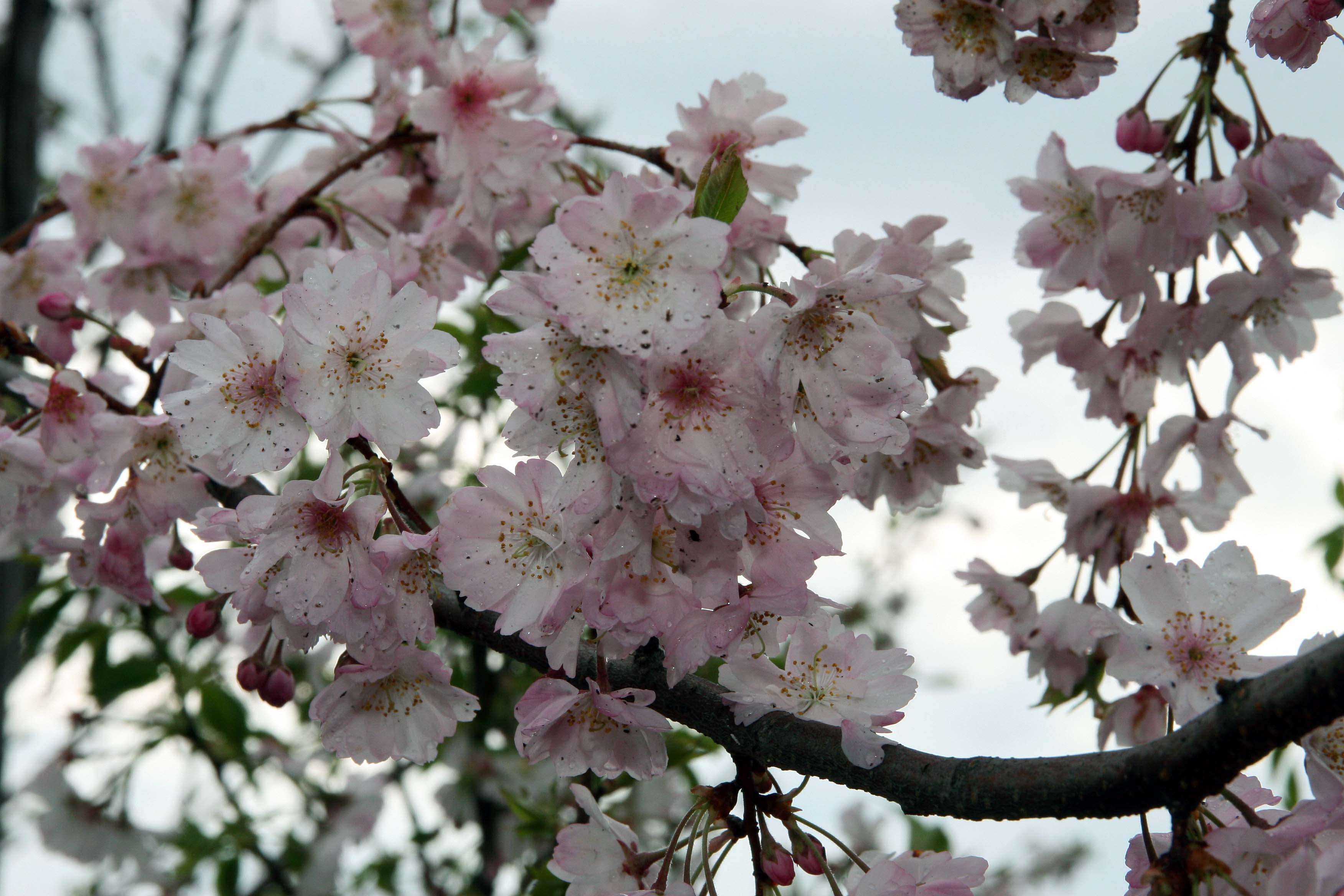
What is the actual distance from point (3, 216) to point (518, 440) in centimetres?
350

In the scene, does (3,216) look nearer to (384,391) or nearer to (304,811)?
(304,811)

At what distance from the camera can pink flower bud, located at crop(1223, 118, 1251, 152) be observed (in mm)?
1532

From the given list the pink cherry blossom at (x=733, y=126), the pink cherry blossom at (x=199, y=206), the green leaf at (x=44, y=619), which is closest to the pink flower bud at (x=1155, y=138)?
the pink cherry blossom at (x=733, y=126)

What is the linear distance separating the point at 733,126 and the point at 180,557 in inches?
41.6

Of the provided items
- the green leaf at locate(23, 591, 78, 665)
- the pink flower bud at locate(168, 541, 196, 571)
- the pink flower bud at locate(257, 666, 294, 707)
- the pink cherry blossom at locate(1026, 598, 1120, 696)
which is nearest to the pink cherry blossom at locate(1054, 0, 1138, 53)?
the pink cherry blossom at locate(1026, 598, 1120, 696)

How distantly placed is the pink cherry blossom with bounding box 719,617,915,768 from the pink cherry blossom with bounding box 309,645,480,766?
34 cm

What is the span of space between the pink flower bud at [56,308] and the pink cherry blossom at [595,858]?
1.13 m

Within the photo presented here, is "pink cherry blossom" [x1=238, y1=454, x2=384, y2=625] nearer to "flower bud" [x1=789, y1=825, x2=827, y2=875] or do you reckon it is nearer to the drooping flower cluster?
"flower bud" [x1=789, y1=825, x2=827, y2=875]

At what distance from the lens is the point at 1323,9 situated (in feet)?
4.06

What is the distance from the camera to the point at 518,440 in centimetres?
106

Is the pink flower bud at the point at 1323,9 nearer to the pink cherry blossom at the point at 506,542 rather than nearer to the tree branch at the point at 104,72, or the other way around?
the pink cherry blossom at the point at 506,542

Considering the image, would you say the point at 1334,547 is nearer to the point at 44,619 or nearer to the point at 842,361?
the point at 842,361

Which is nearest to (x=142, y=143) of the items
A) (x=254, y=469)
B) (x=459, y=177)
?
(x=459, y=177)

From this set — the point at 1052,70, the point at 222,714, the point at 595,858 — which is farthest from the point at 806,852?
the point at 222,714
